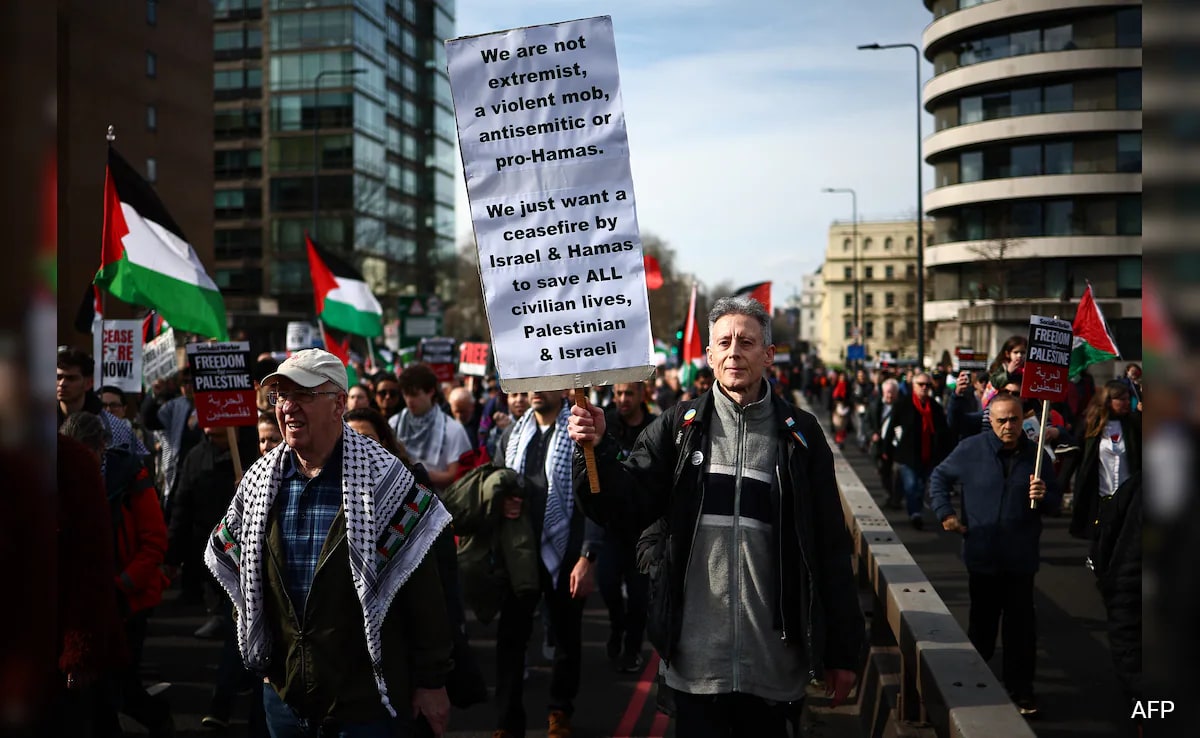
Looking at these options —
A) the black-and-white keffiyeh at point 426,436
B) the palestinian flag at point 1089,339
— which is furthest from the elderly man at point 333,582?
the palestinian flag at point 1089,339

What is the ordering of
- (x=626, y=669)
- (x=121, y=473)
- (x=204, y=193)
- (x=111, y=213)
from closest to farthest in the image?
(x=121, y=473) → (x=626, y=669) → (x=111, y=213) → (x=204, y=193)

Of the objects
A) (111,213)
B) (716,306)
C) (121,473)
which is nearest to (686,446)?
(716,306)

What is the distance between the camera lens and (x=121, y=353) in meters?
11.8

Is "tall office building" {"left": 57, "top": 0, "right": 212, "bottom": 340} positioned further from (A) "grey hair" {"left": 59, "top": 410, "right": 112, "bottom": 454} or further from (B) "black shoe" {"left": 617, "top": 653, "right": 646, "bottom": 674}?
(A) "grey hair" {"left": 59, "top": 410, "right": 112, "bottom": 454}

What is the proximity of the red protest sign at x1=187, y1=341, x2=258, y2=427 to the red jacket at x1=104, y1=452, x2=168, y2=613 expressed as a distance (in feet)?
5.00

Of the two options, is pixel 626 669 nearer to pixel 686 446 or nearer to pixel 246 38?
pixel 686 446

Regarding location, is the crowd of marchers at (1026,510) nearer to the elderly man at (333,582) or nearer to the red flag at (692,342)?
the elderly man at (333,582)

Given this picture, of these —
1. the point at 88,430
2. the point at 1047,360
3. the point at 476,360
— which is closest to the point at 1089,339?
the point at 1047,360

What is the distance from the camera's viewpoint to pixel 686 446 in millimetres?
3971

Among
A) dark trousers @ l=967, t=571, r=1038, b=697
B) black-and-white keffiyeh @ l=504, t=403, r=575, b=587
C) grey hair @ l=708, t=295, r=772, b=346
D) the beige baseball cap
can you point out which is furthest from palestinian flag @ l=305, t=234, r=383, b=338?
grey hair @ l=708, t=295, r=772, b=346

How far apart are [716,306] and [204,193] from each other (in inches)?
2042

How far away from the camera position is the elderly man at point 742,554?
150 inches

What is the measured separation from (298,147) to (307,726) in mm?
73783

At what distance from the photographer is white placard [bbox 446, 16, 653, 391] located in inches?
156
